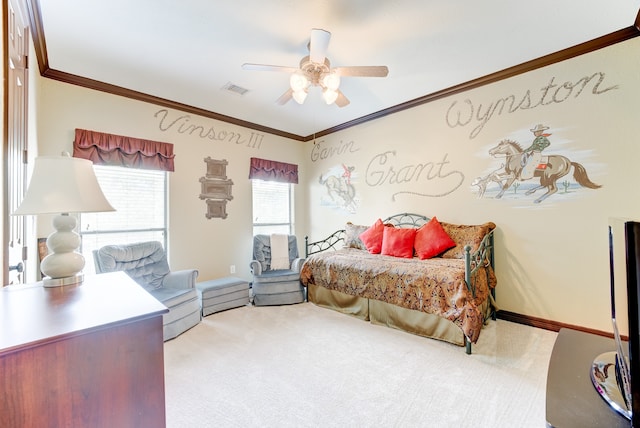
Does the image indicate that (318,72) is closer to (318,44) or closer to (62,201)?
(318,44)

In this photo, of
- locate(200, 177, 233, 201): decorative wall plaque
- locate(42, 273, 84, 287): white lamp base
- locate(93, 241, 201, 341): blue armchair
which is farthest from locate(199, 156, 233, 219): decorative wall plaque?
locate(42, 273, 84, 287): white lamp base

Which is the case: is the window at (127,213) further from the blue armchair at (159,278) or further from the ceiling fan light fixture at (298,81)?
the ceiling fan light fixture at (298,81)

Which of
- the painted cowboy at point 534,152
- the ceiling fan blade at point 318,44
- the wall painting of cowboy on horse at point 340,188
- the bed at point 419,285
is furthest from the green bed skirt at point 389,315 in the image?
the ceiling fan blade at point 318,44

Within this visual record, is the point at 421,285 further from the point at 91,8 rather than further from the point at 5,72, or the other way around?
the point at 91,8

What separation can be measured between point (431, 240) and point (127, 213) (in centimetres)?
376

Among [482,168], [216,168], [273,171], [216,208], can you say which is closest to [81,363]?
[216,208]

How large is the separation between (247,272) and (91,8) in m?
3.52

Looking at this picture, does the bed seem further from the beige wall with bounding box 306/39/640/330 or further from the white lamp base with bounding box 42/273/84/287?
the white lamp base with bounding box 42/273/84/287

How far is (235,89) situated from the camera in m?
3.44

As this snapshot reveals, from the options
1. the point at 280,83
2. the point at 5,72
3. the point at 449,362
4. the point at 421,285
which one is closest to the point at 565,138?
the point at 421,285

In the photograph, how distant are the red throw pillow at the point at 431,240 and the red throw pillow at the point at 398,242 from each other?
81 mm

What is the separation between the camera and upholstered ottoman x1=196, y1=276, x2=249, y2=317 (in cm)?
336

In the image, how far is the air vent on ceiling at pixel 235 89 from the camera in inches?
131

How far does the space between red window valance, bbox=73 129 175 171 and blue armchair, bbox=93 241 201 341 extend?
1.01 m
